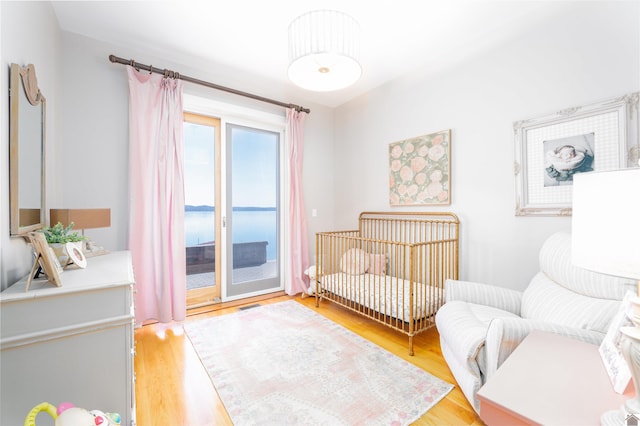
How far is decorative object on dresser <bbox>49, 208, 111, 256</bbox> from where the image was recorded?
176 centimetres

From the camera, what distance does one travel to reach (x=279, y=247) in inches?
146

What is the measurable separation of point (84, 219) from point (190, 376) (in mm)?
1267

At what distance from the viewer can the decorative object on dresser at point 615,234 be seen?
696 mm

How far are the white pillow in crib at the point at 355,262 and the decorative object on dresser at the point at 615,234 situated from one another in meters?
2.25

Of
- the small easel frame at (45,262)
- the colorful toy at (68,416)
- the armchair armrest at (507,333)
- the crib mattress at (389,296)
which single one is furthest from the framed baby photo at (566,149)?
the small easel frame at (45,262)

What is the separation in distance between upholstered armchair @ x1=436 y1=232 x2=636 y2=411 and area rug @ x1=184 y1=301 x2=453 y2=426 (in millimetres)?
338

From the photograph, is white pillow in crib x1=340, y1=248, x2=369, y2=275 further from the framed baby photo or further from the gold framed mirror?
the gold framed mirror

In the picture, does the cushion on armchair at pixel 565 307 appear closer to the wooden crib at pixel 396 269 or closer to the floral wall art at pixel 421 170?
the wooden crib at pixel 396 269

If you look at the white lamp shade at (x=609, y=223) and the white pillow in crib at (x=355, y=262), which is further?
the white pillow in crib at (x=355, y=262)

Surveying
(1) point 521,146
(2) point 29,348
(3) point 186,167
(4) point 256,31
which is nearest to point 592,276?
(1) point 521,146

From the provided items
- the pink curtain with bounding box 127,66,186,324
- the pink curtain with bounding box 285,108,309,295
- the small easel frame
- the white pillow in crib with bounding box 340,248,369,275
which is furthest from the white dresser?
the pink curtain with bounding box 285,108,309,295

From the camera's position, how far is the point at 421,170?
296 cm

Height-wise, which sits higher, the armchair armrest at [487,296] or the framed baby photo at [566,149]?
the framed baby photo at [566,149]

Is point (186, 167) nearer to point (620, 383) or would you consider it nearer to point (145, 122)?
point (145, 122)
